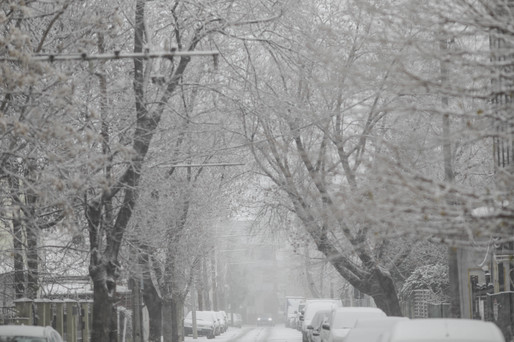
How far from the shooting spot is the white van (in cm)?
1052

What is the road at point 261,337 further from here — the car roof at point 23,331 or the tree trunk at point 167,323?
the car roof at point 23,331

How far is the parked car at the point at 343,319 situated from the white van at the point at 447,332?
12.6m

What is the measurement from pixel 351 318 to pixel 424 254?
32.5 ft

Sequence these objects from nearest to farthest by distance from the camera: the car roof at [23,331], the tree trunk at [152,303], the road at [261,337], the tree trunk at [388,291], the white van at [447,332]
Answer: the white van at [447,332] < the car roof at [23,331] < the tree trunk at [388,291] < the tree trunk at [152,303] < the road at [261,337]

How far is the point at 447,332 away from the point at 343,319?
13965 mm

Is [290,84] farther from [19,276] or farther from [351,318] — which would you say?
[19,276]

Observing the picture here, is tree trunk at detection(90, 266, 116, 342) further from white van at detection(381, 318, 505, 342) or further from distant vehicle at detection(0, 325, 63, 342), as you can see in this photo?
white van at detection(381, 318, 505, 342)

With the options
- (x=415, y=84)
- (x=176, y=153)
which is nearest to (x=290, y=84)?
(x=176, y=153)

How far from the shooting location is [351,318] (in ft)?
80.1

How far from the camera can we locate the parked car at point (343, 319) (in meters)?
23.8

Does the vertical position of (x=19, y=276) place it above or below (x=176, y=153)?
below

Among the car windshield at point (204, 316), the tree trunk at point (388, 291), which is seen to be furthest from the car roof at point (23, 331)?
the car windshield at point (204, 316)

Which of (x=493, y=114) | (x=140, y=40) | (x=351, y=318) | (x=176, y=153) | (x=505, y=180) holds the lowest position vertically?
(x=351, y=318)

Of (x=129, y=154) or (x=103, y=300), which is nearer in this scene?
(x=129, y=154)
